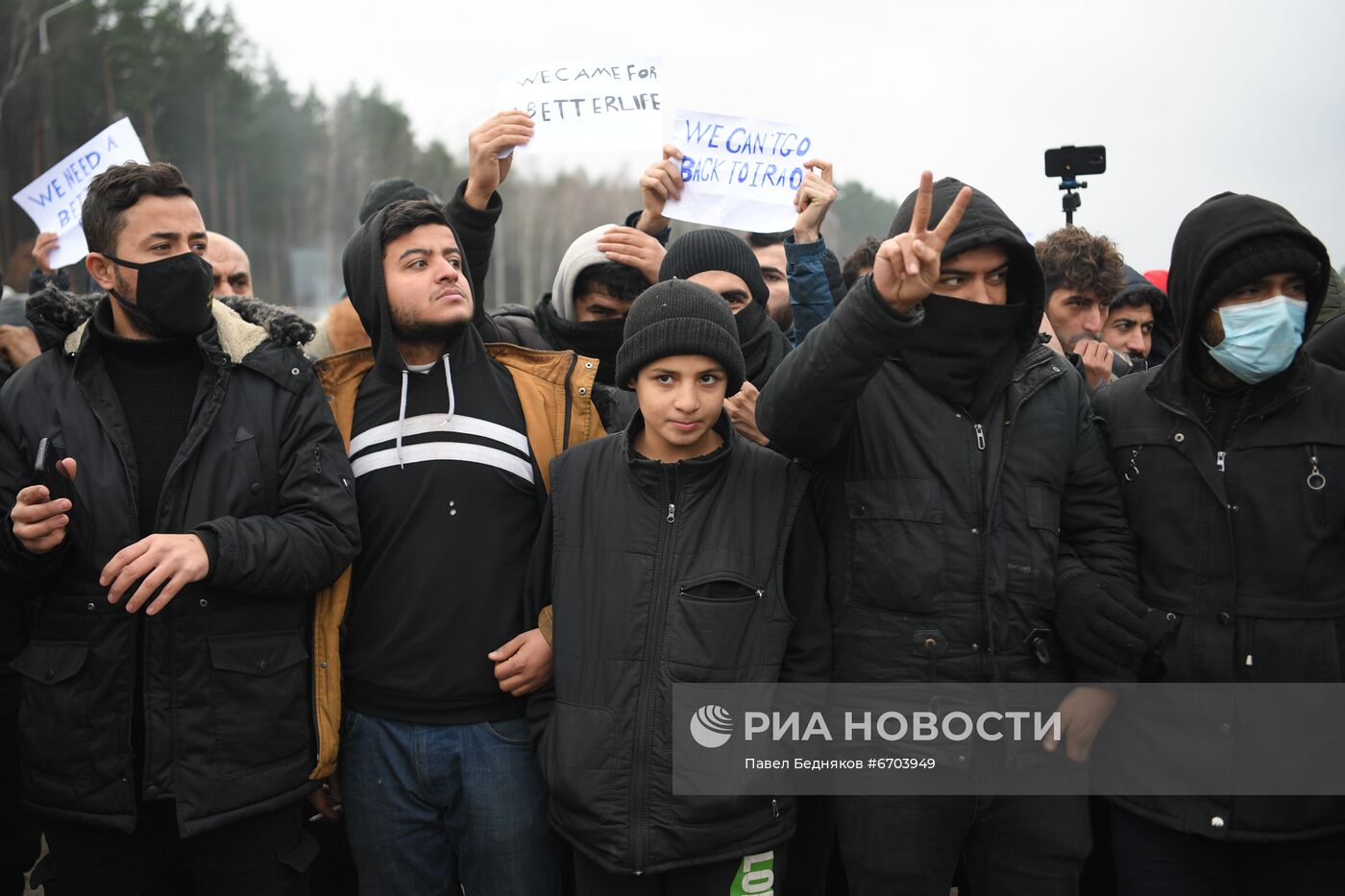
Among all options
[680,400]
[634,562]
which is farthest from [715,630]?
[680,400]

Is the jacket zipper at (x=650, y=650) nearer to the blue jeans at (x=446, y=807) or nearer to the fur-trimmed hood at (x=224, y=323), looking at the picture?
the blue jeans at (x=446, y=807)

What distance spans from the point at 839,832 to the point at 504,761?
1.01 m

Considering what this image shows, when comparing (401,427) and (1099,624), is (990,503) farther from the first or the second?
(401,427)

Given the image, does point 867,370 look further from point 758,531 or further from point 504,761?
point 504,761

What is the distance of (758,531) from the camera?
2.95m

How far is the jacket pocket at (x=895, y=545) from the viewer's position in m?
2.83

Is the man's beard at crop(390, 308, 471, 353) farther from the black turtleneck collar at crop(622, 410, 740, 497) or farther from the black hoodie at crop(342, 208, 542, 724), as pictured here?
the black turtleneck collar at crop(622, 410, 740, 497)

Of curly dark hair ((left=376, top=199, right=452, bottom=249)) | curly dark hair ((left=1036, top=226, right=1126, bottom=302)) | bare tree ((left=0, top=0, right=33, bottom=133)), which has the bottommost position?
curly dark hair ((left=1036, top=226, right=1126, bottom=302))

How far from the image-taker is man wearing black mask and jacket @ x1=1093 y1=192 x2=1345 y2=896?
112 inches

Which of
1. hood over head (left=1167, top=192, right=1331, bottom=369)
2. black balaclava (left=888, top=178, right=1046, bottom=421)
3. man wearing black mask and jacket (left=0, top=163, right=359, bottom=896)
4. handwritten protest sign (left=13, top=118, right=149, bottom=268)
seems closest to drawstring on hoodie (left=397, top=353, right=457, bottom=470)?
man wearing black mask and jacket (left=0, top=163, right=359, bottom=896)

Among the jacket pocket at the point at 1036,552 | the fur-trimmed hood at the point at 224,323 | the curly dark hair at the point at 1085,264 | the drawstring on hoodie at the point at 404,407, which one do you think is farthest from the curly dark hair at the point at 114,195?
the curly dark hair at the point at 1085,264

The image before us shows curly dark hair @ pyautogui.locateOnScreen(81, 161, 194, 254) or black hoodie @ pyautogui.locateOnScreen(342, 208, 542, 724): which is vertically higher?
curly dark hair @ pyautogui.locateOnScreen(81, 161, 194, 254)

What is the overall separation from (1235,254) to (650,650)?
199 centimetres

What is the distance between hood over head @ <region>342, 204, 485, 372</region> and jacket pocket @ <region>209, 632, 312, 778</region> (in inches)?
36.1
